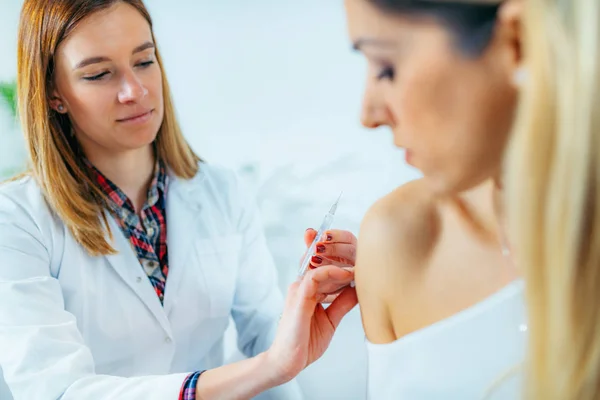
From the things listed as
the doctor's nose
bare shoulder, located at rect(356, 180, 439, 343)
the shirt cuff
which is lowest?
the shirt cuff

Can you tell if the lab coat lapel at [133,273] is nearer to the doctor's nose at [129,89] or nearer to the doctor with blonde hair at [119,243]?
the doctor with blonde hair at [119,243]

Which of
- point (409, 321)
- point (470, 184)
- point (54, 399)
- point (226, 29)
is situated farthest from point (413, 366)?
point (226, 29)

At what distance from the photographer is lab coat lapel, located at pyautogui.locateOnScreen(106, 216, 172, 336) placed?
3.76 ft

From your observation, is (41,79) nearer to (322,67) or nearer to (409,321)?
(322,67)

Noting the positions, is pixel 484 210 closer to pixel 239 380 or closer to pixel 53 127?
pixel 239 380

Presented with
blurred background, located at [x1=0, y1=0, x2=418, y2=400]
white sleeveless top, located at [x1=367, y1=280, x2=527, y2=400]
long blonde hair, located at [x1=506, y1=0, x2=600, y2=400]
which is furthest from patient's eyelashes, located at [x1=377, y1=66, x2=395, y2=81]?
blurred background, located at [x1=0, y1=0, x2=418, y2=400]

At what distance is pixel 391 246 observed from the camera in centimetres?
78

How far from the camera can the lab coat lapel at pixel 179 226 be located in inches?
46.6

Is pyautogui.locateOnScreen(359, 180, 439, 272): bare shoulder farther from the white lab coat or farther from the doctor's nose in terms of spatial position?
the doctor's nose

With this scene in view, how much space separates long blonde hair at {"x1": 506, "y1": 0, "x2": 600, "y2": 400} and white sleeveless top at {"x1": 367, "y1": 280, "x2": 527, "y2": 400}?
5cm

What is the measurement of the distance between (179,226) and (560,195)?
0.77 m

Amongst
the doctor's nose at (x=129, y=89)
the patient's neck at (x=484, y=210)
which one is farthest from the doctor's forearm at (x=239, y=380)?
the doctor's nose at (x=129, y=89)

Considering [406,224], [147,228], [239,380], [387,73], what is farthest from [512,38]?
[147,228]

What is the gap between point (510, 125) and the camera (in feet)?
2.15
